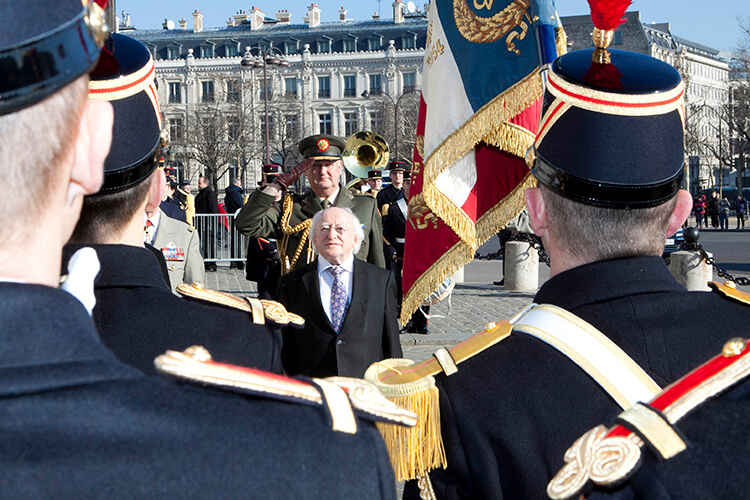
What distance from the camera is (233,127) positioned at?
197ft

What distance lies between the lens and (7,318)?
0.96m

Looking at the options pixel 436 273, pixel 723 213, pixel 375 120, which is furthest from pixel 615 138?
pixel 375 120

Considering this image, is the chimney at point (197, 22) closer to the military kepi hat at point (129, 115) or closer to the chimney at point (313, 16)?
the chimney at point (313, 16)

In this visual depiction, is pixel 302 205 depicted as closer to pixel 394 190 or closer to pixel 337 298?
pixel 337 298

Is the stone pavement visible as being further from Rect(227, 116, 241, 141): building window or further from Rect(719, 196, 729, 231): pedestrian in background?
Rect(227, 116, 241, 141): building window

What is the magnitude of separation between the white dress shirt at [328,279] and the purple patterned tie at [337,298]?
0.07 ft

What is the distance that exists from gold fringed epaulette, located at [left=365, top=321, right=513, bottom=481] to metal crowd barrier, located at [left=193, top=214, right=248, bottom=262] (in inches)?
605

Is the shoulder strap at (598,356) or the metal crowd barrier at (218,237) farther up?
the shoulder strap at (598,356)

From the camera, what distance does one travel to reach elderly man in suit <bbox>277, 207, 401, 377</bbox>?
189 inches

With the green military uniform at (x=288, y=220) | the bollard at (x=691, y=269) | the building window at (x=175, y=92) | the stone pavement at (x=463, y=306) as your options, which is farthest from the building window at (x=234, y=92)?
the green military uniform at (x=288, y=220)

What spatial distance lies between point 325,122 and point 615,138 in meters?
79.6

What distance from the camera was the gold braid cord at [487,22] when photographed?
4426 millimetres

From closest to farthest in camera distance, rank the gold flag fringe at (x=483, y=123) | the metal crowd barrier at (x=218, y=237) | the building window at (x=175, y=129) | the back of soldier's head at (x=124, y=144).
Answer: the back of soldier's head at (x=124, y=144) → the gold flag fringe at (x=483, y=123) → the metal crowd barrier at (x=218, y=237) → the building window at (x=175, y=129)

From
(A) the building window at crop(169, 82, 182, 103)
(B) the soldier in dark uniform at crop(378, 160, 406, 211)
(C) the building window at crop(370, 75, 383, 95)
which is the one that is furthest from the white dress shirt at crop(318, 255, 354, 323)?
(A) the building window at crop(169, 82, 182, 103)
